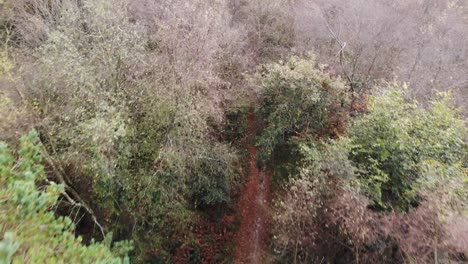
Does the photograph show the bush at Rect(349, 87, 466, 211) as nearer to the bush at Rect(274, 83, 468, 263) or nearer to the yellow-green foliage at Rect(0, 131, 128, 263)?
the bush at Rect(274, 83, 468, 263)

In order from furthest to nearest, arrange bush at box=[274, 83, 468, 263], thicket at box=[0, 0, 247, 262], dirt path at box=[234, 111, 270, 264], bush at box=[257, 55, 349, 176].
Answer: dirt path at box=[234, 111, 270, 264] < bush at box=[257, 55, 349, 176] < thicket at box=[0, 0, 247, 262] < bush at box=[274, 83, 468, 263]

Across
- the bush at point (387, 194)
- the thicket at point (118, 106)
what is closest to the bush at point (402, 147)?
the bush at point (387, 194)

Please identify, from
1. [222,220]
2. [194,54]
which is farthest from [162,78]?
[222,220]

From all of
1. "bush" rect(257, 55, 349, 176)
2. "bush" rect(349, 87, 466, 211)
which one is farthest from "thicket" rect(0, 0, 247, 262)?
"bush" rect(349, 87, 466, 211)

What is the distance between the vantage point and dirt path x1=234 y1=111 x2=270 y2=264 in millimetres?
13828

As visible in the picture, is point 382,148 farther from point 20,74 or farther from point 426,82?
point 20,74

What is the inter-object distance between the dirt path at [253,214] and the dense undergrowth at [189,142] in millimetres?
595

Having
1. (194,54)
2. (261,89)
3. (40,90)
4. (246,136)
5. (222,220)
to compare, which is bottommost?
(222,220)

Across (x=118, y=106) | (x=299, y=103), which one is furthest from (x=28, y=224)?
(x=299, y=103)

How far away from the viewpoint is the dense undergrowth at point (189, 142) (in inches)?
318

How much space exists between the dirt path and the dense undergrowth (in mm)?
595

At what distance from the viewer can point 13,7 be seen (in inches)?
439

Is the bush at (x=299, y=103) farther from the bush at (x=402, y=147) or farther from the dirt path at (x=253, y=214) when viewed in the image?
the bush at (x=402, y=147)

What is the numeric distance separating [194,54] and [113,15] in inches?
115
